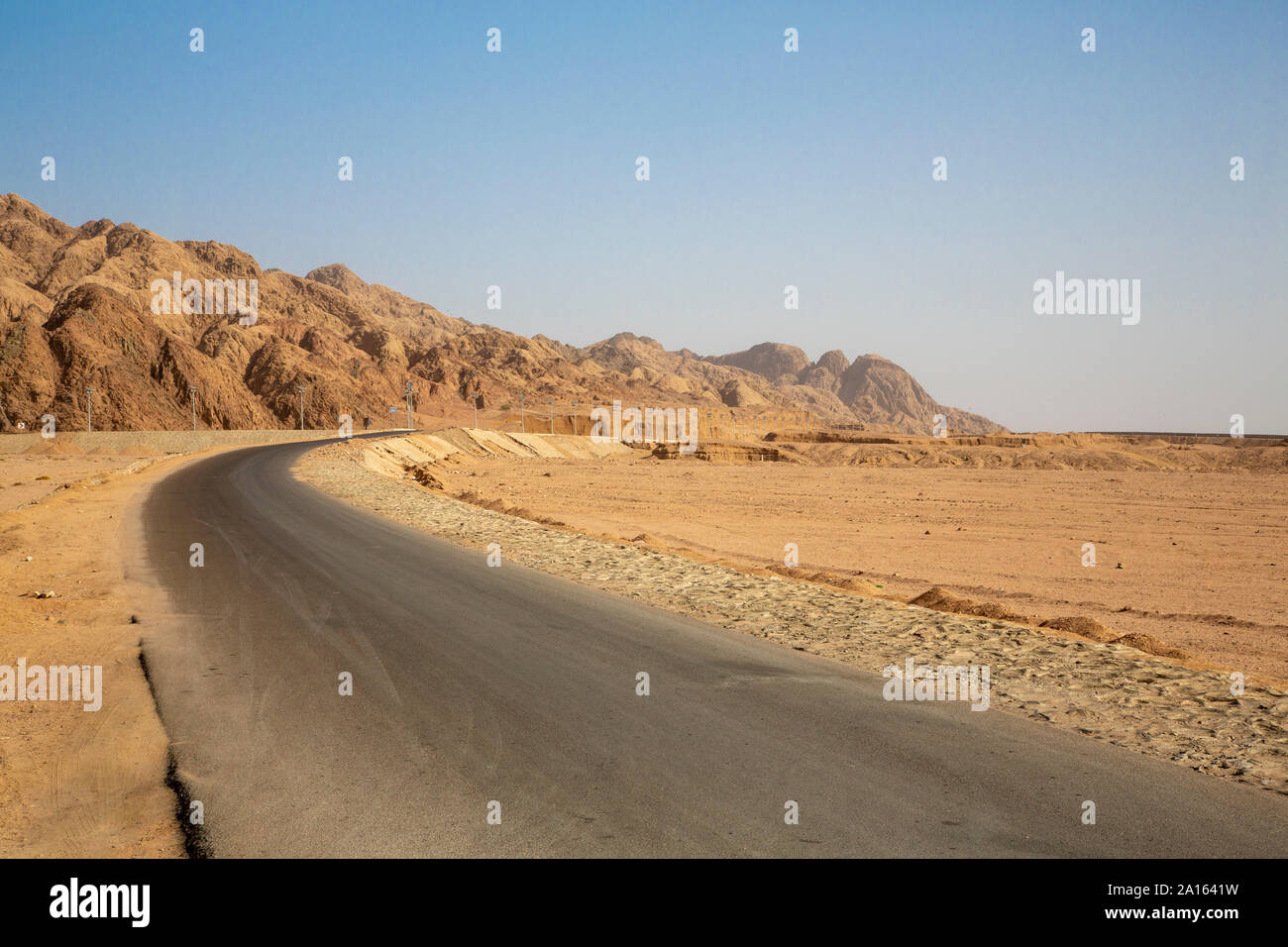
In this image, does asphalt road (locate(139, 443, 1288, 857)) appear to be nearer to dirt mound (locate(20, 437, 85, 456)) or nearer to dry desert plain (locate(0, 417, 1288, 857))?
dry desert plain (locate(0, 417, 1288, 857))

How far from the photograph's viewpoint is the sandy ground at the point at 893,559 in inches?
303

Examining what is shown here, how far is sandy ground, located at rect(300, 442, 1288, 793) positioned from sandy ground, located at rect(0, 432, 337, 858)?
24.0 ft

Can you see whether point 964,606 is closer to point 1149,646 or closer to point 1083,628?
point 1083,628

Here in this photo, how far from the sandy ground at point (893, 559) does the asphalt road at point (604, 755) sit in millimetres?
930

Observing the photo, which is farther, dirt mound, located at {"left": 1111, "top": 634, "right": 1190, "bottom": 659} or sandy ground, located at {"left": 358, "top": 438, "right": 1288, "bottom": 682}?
sandy ground, located at {"left": 358, "top": 438, "right": 1288, "bottom": 682}

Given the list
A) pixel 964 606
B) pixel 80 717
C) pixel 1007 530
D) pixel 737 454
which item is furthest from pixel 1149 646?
pixel 737 454

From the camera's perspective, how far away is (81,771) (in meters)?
6.28

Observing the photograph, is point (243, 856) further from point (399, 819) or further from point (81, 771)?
point (81, 771)

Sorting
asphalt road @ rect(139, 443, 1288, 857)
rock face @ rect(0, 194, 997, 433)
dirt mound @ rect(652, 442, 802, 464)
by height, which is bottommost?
asphalt road @ rect(139, 443, 1288, 857)

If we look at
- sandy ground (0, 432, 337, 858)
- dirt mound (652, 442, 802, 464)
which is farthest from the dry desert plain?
dirt mound (652, 442, 802, 464)

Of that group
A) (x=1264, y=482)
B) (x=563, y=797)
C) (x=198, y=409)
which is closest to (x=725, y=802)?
(x=563, y=797)

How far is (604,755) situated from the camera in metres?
6.55

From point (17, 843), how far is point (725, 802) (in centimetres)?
481

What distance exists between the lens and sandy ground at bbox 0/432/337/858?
5352 millimetres
